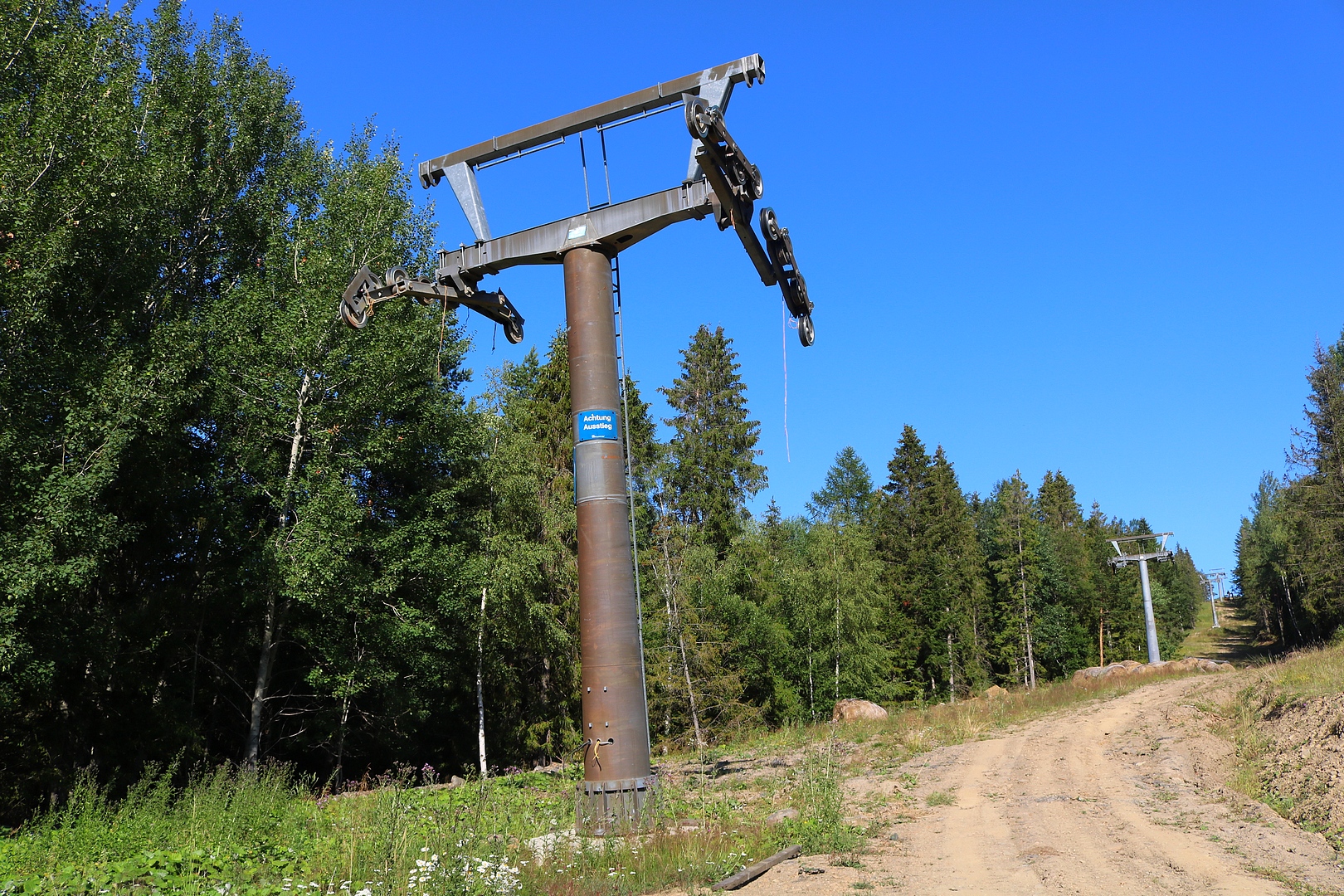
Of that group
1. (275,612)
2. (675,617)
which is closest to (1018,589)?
(675,617)

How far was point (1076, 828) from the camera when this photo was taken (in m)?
9.98

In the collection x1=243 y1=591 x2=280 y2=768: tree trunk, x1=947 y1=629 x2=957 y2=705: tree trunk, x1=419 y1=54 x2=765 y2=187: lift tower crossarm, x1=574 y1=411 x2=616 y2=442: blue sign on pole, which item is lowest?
x1=947 y1=629 x2=957 y2=705: tree trunk

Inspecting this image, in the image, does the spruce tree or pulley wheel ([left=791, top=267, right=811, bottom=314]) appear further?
the spruce tree

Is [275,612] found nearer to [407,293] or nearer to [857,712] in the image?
[407,293]

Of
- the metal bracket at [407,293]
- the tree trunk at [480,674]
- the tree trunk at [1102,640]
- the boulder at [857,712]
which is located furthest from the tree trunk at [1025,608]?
the metal bracket at [407,293]

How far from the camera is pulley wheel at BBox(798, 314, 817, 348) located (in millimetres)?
12273

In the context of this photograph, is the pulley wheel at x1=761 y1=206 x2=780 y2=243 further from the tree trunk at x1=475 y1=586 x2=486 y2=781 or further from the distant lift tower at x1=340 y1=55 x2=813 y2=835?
the tree trunk at x1=475 y1=586 x2=486 y2=781

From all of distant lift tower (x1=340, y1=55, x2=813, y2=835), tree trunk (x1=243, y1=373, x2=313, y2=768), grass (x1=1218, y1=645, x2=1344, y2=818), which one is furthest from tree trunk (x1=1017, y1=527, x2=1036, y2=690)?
distant lift tower (x1=340, y1=55, x2=813, y2=835)

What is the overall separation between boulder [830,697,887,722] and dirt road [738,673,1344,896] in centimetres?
636

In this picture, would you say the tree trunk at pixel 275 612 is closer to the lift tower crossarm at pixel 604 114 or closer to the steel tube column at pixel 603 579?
the lift tower crossarm at pixel 604 114

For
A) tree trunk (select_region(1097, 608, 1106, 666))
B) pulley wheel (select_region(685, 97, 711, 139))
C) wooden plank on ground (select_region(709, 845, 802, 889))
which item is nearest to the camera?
wooden plank on ground (select_region(709, 845, 802, 889))

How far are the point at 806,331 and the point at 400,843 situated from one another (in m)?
8.32

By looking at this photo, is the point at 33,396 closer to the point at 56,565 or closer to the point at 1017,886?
the point at 56,565

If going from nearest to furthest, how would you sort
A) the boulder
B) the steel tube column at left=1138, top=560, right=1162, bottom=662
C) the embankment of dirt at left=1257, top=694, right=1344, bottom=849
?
the embankment of dirt at left=1257, top=694, right=1344, bottom=849
the boulder
the steel tube column at left=1138, top=560, right=1162, bottom=662
